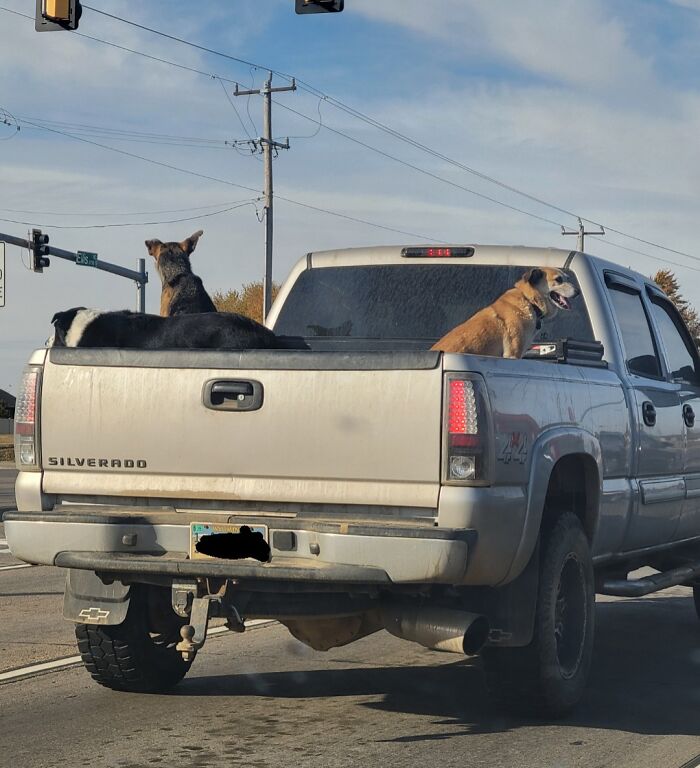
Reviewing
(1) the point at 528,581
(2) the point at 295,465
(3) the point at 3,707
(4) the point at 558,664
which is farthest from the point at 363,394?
(3) the point at 3,707

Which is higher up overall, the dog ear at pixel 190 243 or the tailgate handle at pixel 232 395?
the dog ear at pixel 190 243

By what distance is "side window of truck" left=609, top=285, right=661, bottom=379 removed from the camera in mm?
7793

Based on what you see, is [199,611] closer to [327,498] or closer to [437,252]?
[327,498]

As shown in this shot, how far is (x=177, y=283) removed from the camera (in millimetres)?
11773

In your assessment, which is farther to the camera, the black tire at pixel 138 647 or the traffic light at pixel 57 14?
the traffic light at pixel 57 14

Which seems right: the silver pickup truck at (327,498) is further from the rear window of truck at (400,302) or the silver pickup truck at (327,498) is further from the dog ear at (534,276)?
the rear window of truck at (400,302)

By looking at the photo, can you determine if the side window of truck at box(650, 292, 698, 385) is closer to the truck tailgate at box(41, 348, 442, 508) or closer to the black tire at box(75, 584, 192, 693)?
the truck tailgate at box(41, 348, 442, 508)

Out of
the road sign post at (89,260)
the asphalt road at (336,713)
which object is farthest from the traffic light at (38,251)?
the asphalt road at (336,713)

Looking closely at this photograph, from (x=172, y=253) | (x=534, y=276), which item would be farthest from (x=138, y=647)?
(x=172, y=253)

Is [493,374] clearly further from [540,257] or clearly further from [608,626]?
[608,626]

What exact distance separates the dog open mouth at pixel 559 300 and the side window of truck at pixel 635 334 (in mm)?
431

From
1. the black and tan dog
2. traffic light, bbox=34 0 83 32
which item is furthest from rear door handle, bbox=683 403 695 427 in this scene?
traffic light, bbox=34 0 83 32

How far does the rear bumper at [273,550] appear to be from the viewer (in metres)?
5.38

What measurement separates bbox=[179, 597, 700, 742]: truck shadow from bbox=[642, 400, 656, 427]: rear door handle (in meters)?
1.47
